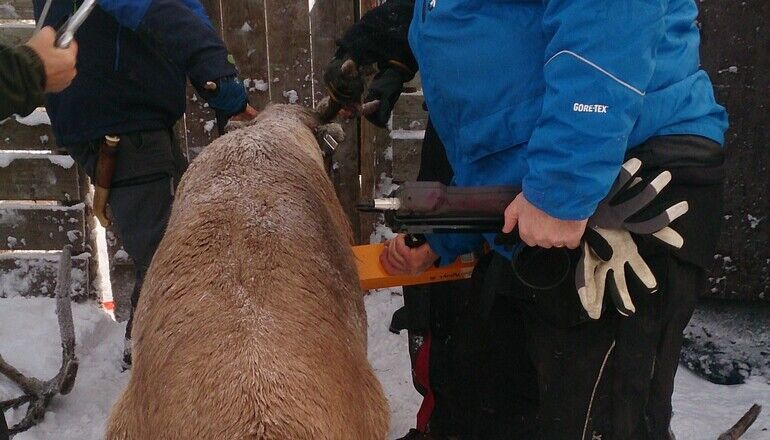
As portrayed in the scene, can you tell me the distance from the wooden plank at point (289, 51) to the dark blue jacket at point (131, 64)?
84cm

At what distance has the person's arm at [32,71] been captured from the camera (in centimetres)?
222

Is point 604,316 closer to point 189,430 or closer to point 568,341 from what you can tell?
point 568,341

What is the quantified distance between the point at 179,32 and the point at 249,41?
105cm

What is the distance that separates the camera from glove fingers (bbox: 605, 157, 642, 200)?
169 cm

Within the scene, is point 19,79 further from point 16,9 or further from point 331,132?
point 16,9

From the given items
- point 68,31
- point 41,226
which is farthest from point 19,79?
point 41,226

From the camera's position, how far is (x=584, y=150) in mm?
1518

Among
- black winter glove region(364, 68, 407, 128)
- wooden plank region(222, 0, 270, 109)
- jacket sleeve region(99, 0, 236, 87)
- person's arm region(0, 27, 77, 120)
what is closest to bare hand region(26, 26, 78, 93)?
person's arm region(0, 27, 77, 120)

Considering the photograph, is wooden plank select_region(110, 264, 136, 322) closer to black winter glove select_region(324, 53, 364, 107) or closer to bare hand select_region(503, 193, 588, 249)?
black winter glove select_region(324, 53, 364, 107)

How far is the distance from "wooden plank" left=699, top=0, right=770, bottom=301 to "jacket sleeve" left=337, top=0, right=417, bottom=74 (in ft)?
6.28

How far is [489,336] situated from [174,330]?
1.07 metres

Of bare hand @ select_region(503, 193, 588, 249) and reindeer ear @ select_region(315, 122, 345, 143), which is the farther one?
reindeer ear @ select_region(315, 122, 345, 143)

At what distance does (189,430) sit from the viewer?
58.4 inches

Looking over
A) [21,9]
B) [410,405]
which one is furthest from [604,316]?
[21,9]
